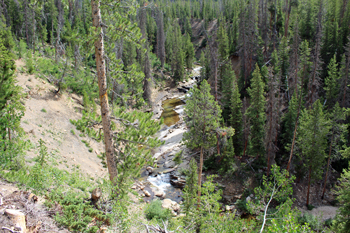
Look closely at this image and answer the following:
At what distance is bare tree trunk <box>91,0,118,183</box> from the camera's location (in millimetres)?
7195

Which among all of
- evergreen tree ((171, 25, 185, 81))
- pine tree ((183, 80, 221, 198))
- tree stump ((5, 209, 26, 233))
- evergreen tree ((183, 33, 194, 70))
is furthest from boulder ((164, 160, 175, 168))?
evergreen tree ((183, 33, 194, 70))

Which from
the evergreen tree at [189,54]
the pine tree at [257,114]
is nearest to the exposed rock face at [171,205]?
the pine tree at [257,114]

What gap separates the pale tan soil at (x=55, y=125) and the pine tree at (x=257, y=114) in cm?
1478

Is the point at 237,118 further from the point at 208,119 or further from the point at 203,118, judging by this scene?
the point at 203,118

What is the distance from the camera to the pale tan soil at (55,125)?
642 inches

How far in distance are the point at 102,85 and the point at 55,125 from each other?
542 inches

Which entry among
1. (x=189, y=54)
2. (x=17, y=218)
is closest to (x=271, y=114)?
(x=17, y=218)

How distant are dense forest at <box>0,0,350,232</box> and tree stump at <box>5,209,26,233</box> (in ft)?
4.08

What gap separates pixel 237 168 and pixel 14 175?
21.0m

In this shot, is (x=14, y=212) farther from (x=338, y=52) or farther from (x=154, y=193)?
(x=338, y=52)

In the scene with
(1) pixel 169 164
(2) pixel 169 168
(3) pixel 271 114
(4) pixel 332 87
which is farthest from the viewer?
(4) pixel 332 87

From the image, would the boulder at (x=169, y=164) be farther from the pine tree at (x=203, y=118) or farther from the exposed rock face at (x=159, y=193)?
the pine tree at (x=203, y=118)

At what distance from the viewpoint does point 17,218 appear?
17.9 feet

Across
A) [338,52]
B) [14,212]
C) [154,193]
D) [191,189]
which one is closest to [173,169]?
[154,193]
